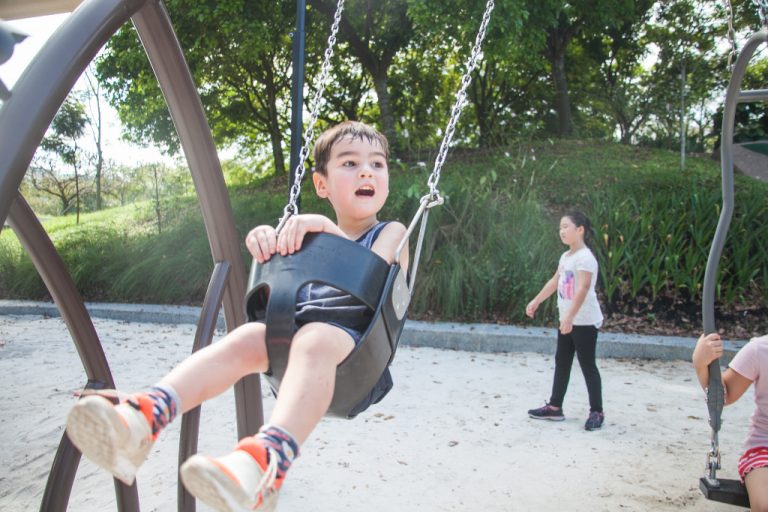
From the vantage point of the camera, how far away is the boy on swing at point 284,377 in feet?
3.47

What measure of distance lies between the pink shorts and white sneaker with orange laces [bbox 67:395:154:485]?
179 centimetres

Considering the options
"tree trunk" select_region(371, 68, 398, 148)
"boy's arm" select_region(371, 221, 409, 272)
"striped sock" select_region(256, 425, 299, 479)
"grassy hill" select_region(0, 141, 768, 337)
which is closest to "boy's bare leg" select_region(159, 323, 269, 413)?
"striped sock" select_region(256, 425, 299, 479)

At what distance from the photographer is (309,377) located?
4.20 ft

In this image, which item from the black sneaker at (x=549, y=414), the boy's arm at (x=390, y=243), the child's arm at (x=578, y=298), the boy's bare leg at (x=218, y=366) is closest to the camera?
the boy's bare leg at (x=218, y=366)

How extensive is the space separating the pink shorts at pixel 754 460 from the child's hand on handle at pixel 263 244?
160 centimetres

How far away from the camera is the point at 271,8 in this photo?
9047mm

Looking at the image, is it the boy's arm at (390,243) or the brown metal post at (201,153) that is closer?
the boy's arm at (390,243)

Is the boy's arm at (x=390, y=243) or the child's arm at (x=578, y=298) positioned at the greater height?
the boy's arm at (x=390, y=243)

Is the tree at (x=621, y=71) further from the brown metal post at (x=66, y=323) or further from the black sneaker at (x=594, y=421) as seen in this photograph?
the brown metal post at (x=66, y=323)

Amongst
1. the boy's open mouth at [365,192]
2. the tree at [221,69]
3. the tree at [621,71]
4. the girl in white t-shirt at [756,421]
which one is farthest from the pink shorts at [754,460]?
the tree at [621,71]

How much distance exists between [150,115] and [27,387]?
22.3 feet

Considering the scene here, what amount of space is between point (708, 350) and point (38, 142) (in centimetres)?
202

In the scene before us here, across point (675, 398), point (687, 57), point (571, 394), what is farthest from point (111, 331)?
point (687, 57)

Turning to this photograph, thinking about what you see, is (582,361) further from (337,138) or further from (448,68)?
(448,68)
